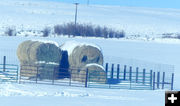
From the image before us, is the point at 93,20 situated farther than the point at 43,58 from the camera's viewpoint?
Yes

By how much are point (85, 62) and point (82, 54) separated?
564 mm

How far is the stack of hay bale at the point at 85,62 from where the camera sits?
19.9m

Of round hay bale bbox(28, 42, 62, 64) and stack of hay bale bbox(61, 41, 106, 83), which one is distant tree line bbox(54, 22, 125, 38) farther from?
round hay bale bbox(28, 42, 62, 64)

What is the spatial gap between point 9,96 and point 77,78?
→ 21.6 ft

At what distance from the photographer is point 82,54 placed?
66.4 feet

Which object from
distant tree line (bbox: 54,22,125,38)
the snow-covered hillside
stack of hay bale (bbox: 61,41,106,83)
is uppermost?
the snow-covered hillside

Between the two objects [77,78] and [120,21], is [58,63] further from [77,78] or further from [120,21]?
[120,21]

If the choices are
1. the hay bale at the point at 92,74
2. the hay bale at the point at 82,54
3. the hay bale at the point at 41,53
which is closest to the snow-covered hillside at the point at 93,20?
the hay bale at the point at 41,53

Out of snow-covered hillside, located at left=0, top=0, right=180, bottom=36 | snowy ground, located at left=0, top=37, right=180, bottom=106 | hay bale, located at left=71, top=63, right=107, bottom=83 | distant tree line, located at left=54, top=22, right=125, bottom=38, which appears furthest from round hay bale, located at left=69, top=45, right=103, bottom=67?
snow-covered hillside, located at left=0, top=0, right=180, bottom=36

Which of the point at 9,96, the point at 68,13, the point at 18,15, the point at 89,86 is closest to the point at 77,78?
the point at 89,86

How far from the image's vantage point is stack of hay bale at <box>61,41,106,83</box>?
19.9 meters

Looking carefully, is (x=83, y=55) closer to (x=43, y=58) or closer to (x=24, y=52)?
(x=43, y=58)

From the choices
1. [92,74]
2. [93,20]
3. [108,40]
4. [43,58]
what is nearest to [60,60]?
[43,58]

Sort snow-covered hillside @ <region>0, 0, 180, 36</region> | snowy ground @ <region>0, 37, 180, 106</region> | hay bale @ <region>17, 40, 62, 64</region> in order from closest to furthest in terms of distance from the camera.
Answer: snowy ground @ <region>0, 37, 180, 106</region> → hay bale @ <region>17, 40, 62, 64</region> → snow-covered hillside @ <region>0, 0, 180, 36</region>
